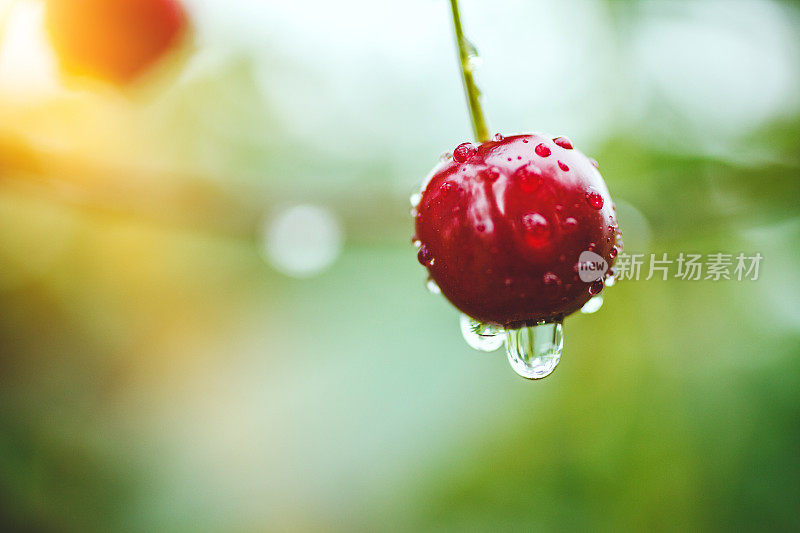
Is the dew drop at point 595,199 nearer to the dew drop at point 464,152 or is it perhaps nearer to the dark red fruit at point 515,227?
the dark red fruit at point 515,227

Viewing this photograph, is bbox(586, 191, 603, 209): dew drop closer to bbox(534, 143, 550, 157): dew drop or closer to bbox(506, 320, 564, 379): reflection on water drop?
bbox(534, 143, 550, 157): dew drop

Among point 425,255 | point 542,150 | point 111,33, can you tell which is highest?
point 111,33

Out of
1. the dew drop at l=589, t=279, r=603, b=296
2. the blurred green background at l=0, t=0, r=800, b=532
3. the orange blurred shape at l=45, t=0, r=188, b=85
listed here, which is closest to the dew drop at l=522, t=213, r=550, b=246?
the dew drop at l=589, t=279, r=603, b=296

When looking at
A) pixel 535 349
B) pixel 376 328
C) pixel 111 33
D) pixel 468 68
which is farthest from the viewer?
pixel 376 328

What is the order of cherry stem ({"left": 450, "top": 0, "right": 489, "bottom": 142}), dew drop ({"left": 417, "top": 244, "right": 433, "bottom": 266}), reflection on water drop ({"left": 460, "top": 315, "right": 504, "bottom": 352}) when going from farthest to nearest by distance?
reflection on water drop ({"left": 460, "top": 315, "right": 504, "bottom": 352}) → dew drop ({"left": 417, "top": 244, "right": 433, "bottom": 266}) → cherry stem ({"left": 450, "top": 0, "right": 489, "bottom": 142})

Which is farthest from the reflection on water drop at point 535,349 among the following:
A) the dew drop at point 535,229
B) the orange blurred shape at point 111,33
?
the orange blurred shape at point 111,33

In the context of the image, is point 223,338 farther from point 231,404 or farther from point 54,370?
point 54,370

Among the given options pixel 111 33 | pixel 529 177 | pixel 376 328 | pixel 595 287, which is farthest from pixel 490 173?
pixel 376 328

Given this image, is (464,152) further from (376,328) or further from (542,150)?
(376,328)
